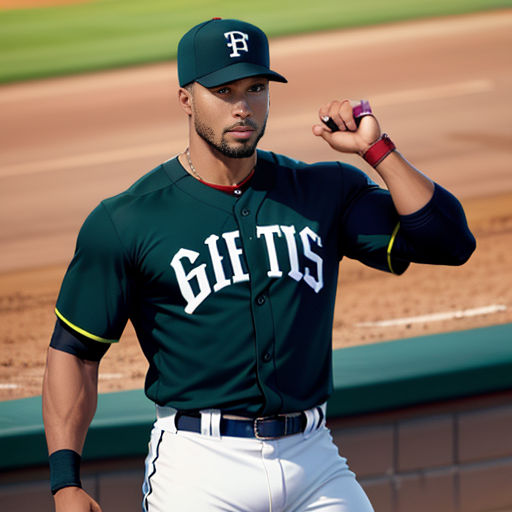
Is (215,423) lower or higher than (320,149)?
lower

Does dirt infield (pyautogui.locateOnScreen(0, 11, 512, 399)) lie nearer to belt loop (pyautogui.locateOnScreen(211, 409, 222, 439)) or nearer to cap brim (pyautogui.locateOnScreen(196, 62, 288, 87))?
belt loop (pyautogui.locateOnScreen(211, 409, 222, 439))

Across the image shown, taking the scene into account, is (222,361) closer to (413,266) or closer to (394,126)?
(413,266)

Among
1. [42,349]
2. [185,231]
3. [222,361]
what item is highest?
[185,231]

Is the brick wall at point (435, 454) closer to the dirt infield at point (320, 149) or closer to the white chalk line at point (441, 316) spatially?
the dirt infield at point (320, 149)

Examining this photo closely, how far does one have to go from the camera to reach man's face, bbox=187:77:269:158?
9.51 ft

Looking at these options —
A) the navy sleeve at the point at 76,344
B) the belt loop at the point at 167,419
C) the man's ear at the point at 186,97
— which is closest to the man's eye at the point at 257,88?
the man's ear at the point at 186,97

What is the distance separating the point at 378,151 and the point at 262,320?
1.95 feet

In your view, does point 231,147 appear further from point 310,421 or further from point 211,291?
point 310,421

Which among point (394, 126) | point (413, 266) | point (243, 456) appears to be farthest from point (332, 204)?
point (394, 126)

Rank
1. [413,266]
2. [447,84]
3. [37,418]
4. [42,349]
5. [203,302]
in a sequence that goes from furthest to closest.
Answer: [447,84], [413,266], [42,349], [37,418], [203,302]

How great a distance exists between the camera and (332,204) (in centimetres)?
310

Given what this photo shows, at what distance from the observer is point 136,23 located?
18.1 metres

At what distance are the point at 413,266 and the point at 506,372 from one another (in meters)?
3.68

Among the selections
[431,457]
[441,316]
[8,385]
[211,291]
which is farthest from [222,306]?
[441,316]
